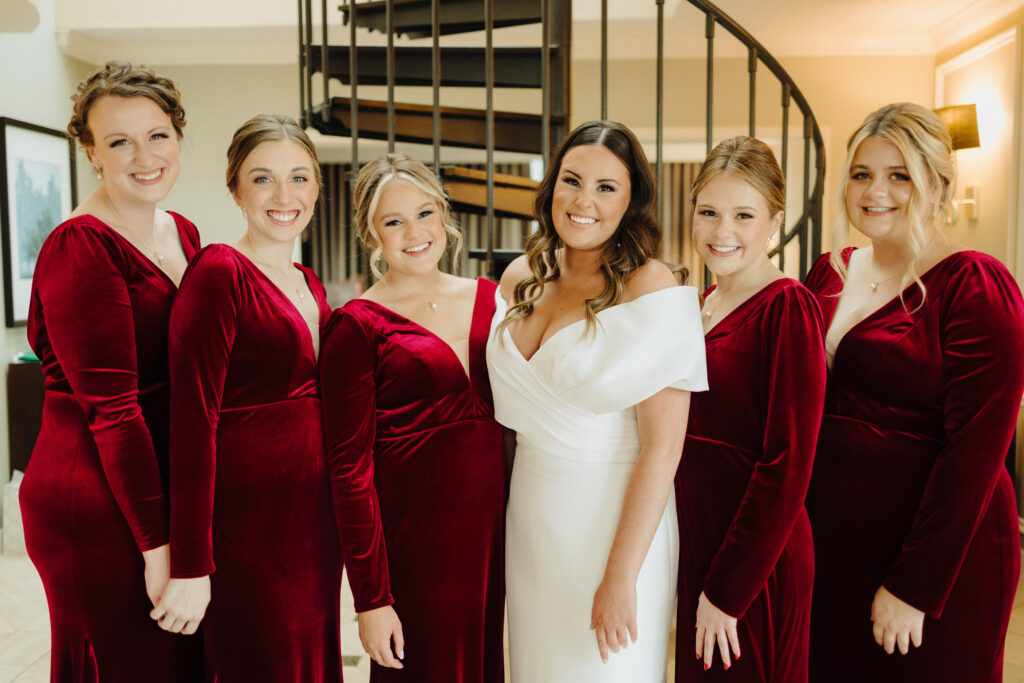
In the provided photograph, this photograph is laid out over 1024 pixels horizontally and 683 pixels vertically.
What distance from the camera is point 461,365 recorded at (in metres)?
1.68

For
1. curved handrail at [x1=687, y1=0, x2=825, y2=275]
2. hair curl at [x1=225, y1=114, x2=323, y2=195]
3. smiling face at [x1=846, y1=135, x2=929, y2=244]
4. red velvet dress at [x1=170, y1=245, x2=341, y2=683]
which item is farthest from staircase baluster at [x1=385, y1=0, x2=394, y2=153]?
smiling face at [x1=846, y1=135, x2=929, y2=244]

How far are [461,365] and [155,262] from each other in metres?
0.71

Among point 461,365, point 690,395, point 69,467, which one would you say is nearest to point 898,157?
point 690,395

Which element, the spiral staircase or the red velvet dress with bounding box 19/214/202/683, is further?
the spiral staircase

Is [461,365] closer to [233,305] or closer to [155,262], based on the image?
[233,305]

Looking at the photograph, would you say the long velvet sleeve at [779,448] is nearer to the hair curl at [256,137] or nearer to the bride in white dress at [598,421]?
the bride in white dress at [598,421]

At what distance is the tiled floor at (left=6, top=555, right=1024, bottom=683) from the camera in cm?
293

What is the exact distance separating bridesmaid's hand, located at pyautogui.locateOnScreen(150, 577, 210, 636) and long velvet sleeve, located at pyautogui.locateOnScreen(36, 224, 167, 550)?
0.13m

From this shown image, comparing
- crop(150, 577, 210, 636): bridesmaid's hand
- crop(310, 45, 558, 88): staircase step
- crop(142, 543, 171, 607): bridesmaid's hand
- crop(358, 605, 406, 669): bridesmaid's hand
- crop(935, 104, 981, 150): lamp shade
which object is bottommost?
crop(358, 605, 406, 669): bridesmaid's hand

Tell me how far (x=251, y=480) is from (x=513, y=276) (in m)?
0.75

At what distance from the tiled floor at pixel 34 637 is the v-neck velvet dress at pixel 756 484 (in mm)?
1528

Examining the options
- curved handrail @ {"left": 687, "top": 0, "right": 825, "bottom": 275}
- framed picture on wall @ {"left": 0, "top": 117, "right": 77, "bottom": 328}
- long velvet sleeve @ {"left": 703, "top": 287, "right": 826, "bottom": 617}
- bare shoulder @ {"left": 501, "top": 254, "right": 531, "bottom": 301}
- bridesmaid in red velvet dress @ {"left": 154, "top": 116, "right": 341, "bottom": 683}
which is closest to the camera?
long velvet sleeve @ {"left": 703, "top": 287, "right": 826, "bottom": 617}

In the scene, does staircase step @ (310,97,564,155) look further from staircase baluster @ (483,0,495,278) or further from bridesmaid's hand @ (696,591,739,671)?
bridesmaid's hand @ (696,591,739,671)

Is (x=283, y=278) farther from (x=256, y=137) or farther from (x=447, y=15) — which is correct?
(x=447, y=15)
